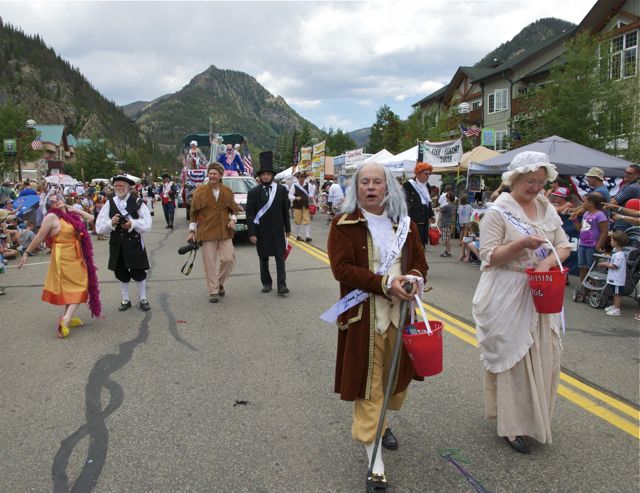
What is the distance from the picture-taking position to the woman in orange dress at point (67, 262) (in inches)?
243

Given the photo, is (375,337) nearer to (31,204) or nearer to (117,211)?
(117,211)

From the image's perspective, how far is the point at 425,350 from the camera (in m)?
2.63

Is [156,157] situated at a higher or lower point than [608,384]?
higher

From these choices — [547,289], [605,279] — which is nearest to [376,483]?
[547,289]

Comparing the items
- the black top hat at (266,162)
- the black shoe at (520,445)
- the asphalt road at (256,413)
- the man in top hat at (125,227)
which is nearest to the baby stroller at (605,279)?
the asphalt road at (256,413)

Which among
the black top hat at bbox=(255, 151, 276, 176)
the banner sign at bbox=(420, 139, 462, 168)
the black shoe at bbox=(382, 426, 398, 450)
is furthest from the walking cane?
the banner sign at bbox=(420, 139, 462, 168)

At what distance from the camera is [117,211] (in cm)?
684

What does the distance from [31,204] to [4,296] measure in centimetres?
677

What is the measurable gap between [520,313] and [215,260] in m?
5.29

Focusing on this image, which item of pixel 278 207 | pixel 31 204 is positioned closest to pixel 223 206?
pixel 278 207

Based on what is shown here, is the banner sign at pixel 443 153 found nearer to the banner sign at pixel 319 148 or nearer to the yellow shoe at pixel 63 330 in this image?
the banner sign at pixel 319 148

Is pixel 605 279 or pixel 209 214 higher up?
pixel 209 214

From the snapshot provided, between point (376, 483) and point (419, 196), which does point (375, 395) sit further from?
point (419, 196)

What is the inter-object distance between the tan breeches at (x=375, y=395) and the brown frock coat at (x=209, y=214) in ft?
16.6
